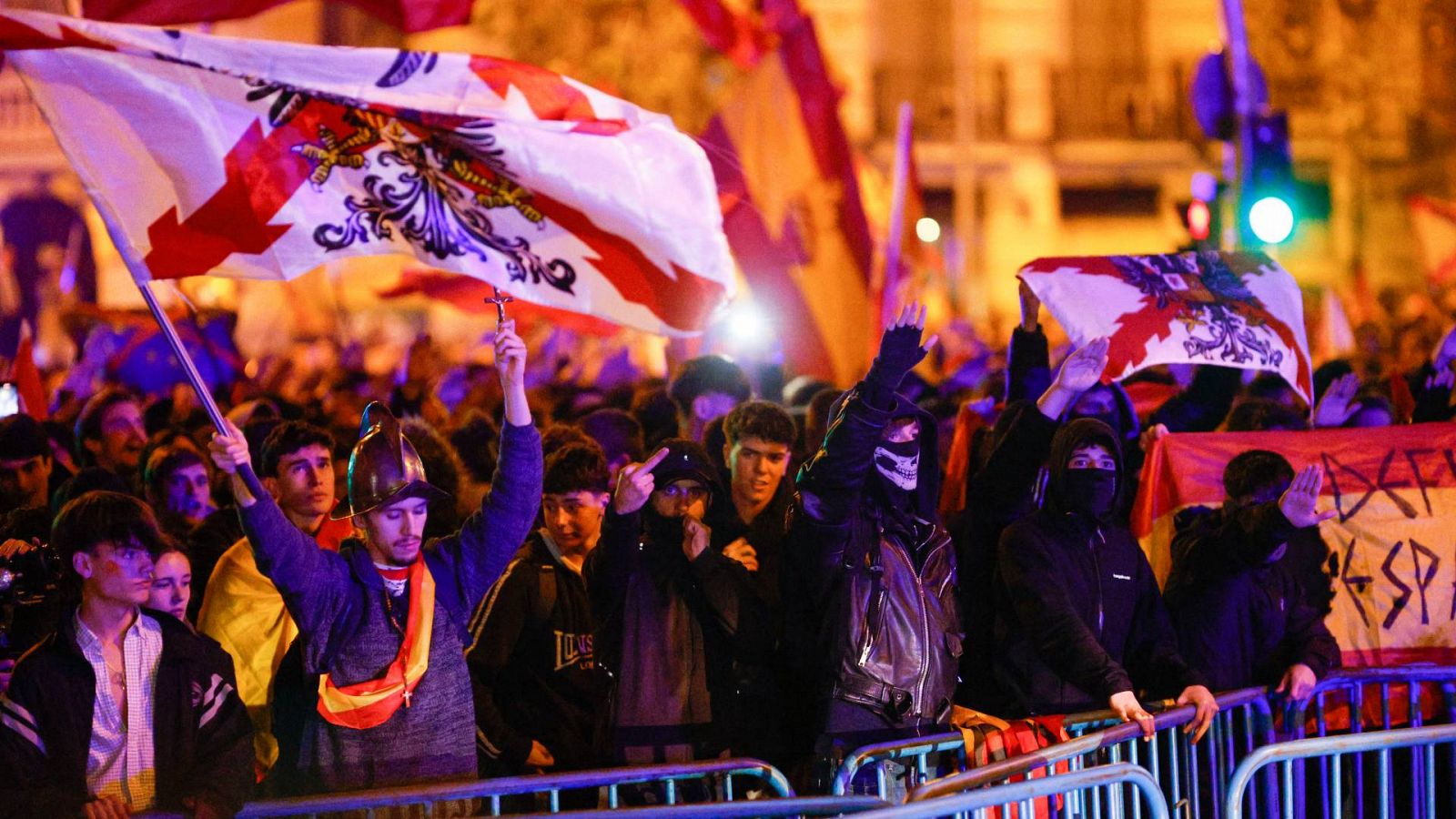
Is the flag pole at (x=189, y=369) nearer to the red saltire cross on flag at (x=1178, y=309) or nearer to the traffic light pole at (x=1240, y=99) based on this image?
the red saltire cross on flag at (x=1178, y=309)

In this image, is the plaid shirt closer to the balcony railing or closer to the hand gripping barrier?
the hand gripping barrier

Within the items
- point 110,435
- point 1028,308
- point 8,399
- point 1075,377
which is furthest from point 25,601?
point 8,399

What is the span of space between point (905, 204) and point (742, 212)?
2.14 meters

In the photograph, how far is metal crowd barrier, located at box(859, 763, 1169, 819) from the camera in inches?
151

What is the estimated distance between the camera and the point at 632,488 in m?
5.16

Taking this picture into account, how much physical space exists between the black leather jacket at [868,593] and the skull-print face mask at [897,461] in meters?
0.04

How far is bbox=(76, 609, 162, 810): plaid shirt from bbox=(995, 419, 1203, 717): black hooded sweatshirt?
263 centimetres

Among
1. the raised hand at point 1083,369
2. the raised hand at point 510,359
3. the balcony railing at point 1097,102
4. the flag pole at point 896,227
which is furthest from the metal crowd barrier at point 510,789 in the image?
the balcony railing at point 1097,102

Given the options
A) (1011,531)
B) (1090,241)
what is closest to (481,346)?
(1011,531)

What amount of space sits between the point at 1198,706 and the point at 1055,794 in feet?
3.48

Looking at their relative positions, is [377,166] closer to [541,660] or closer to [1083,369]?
[541,660]

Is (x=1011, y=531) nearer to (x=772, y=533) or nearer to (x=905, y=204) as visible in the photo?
(x=772, y=533)

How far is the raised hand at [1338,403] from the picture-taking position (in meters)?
7.75

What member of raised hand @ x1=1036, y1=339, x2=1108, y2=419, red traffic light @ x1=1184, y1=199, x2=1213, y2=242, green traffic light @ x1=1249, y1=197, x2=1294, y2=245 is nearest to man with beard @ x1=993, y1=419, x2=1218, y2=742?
raised hand @ x1=1036, y1=339, x2=1108, y2=419
